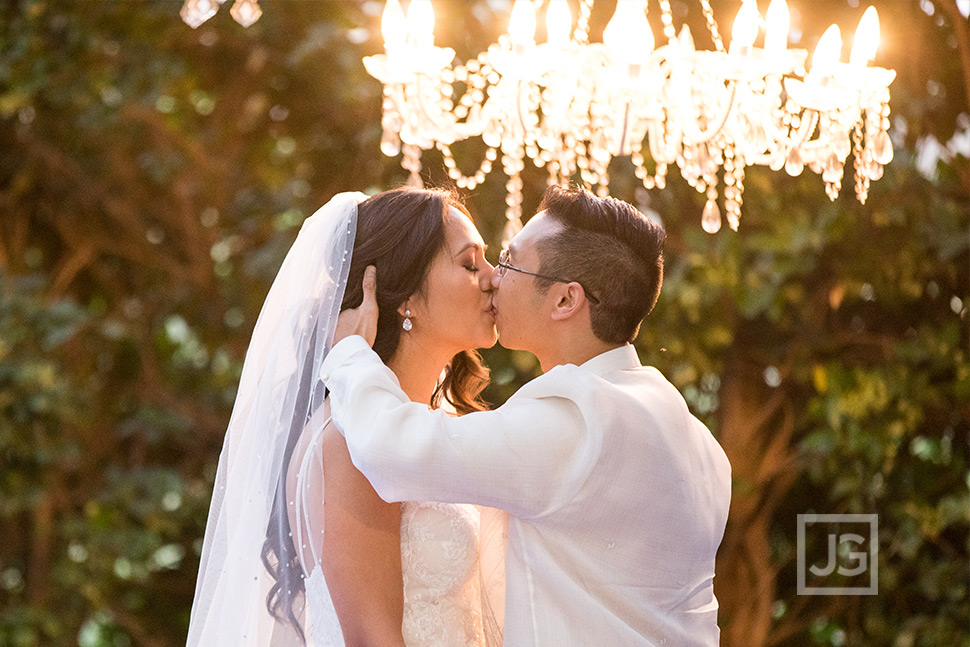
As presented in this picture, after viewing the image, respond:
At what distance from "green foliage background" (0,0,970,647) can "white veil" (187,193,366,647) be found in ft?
4.61

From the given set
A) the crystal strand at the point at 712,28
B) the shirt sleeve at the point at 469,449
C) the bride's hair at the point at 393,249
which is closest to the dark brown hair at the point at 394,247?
the bride's hair at the point at 393,249

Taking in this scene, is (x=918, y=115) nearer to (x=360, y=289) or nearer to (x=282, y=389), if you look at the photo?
(x=360, y=289)

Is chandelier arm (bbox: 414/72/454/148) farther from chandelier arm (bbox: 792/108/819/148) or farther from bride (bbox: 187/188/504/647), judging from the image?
chandelier arm (bbox: 792/108/819/148)

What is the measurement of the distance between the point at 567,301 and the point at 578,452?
288mm

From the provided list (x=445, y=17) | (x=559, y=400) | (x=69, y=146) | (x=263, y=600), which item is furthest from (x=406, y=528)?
(x=69, y=146)

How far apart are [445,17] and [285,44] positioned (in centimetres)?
95

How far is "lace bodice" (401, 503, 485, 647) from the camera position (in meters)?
1.73

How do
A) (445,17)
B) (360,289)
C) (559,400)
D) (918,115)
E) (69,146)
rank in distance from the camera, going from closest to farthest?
(559,400) → (360,289) → (918,115) → (445,17) → (69,146)

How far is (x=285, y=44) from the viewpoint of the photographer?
12.6ft

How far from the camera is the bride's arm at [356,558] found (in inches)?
64.4

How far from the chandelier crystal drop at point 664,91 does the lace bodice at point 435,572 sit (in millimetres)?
713

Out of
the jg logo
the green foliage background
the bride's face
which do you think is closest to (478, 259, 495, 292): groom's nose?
the bride's face

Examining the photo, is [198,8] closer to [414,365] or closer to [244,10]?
[244,10]

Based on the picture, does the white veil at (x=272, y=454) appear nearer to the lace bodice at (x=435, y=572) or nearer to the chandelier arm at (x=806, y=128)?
the lace bodice at (x=435, y=572)
